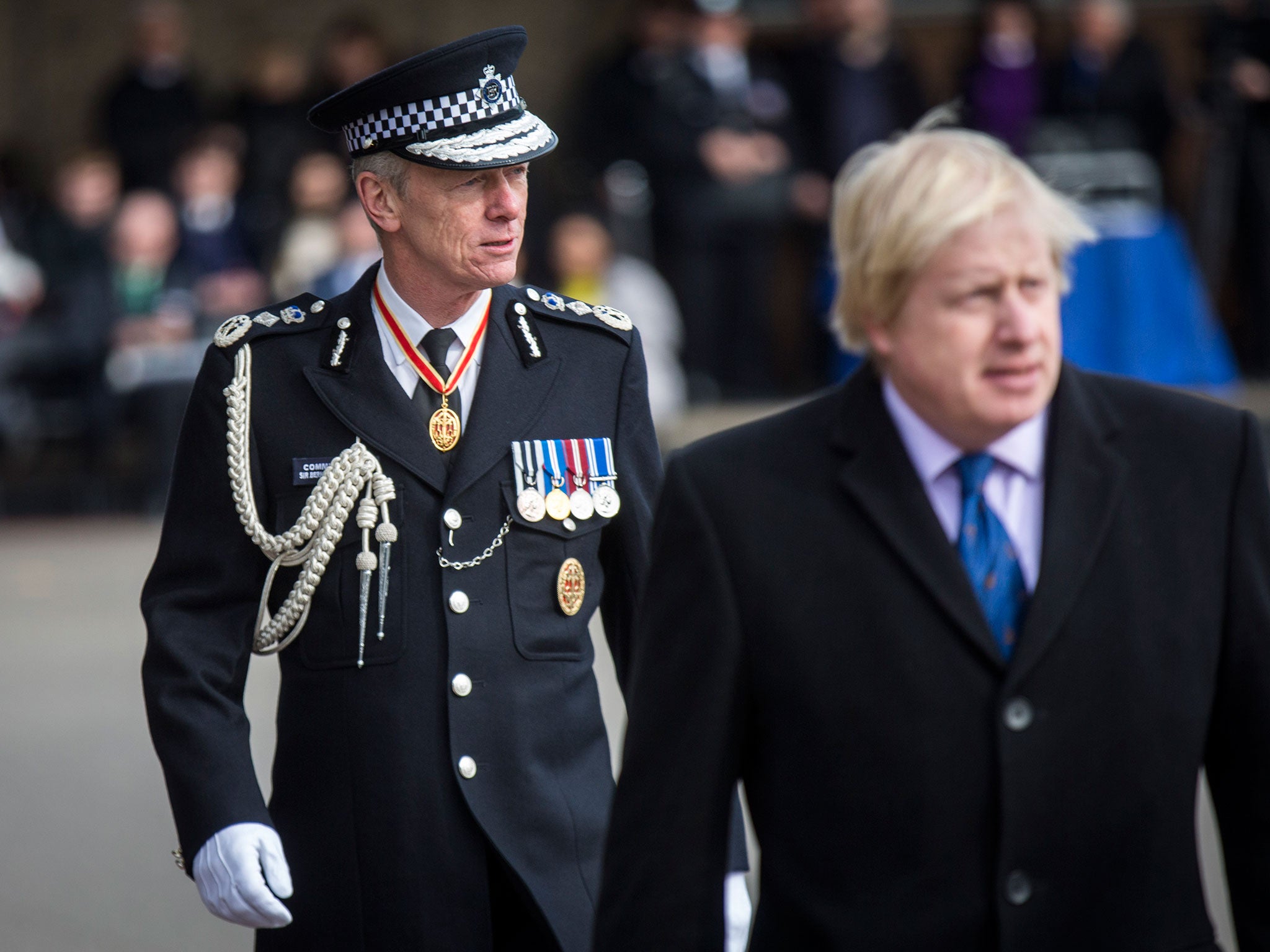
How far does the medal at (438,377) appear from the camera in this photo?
2.93m

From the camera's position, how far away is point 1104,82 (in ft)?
31.9

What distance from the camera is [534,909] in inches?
108

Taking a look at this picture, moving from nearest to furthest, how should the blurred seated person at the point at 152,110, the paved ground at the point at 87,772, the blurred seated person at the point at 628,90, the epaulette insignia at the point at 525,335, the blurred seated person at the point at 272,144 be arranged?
the epaulette insignia at the point at 525,335, the paved ground at the point at 87,772, the blurred seated person at the point at 628,90, the blurred seated person at the point at 272,144, the blurred seated person at the point at 152,110

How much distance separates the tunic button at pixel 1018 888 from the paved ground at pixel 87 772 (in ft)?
9.45

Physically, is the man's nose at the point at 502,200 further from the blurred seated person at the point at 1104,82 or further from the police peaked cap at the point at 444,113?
the blurred seated person at the point at 1104,82

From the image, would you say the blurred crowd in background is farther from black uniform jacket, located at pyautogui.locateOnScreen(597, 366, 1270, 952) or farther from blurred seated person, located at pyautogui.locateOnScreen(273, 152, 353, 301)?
black uniform jacket, located at pyautogui.locateOnScreen(597, 366, 1270, 952)

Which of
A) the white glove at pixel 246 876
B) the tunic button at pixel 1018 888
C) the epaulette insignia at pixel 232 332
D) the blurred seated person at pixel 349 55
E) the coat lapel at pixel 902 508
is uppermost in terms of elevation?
the blurred seated person at pixel 349 55

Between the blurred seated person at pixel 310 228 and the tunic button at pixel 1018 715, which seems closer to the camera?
the tunic button at pixel 1018 715

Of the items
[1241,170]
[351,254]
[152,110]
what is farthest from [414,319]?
[152,110]

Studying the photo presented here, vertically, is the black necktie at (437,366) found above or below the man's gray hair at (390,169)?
below

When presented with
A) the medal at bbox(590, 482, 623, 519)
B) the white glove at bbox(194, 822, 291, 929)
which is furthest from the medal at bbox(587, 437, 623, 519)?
the white glove at bbox(194, 822, 291, 929)

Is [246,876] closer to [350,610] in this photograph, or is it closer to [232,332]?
[350,610]

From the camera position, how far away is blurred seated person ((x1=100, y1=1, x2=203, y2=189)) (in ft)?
35.8

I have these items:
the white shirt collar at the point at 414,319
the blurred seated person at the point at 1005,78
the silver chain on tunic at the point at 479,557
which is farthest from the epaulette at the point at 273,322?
the blurred seated person at the point at 1005,78
